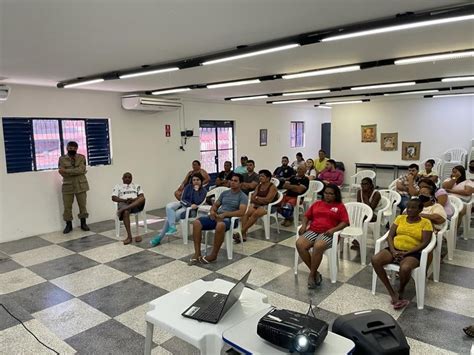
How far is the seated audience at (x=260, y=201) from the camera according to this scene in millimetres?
5278

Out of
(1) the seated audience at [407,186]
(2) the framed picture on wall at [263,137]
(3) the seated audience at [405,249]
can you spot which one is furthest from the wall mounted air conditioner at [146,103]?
(3) the seated audience at [405,249]

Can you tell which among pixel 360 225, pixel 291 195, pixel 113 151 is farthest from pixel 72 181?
pixel 360 225

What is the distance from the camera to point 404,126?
9344mm

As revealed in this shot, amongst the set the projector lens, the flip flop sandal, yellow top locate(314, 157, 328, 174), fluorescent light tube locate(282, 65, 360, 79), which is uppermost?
fluorescent light tube locate(282, 65, 360, 79)

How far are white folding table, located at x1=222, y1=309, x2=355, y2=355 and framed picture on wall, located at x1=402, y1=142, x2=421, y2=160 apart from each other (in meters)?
9.00

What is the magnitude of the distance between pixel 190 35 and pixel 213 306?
2.26 metres

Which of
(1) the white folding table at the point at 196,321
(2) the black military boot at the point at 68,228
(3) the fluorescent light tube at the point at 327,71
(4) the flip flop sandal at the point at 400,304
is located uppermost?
(3) the fluorescent light tube at the point at 327,71

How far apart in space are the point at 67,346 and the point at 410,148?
30.7ft

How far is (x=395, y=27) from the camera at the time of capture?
2500 mm

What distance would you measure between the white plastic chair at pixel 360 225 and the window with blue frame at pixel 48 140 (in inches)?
187

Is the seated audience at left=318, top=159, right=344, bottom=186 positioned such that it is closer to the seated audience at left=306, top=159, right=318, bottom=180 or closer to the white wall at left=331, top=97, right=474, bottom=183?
the seated audience at left=306, top=159, right=318, bottom=180

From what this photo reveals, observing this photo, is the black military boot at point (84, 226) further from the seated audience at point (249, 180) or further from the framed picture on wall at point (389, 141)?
the framed picture on wall at point (389, 141)

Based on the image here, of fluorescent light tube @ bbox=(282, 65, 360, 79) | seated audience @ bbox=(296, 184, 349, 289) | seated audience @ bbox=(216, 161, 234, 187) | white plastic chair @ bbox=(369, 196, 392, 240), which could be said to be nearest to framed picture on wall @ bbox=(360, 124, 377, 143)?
seated audience @ bbox=(216, 161, 234, 187)

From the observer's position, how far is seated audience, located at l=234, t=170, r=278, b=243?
5.28 m
